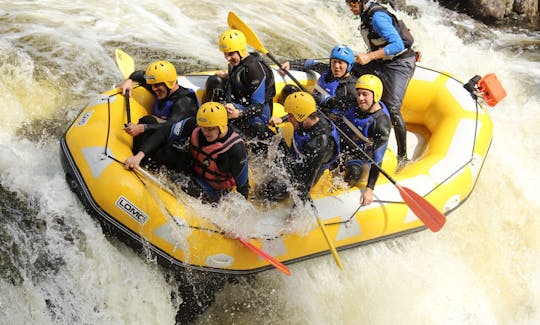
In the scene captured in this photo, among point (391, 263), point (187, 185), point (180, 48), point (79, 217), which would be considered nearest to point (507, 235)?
point (391, 263)

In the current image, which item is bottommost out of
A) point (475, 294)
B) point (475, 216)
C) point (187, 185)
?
point (475, 294)

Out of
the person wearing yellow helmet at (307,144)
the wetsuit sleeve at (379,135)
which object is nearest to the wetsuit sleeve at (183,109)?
the person wearing yellow helmet at (307,144)

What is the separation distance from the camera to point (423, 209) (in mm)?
3982

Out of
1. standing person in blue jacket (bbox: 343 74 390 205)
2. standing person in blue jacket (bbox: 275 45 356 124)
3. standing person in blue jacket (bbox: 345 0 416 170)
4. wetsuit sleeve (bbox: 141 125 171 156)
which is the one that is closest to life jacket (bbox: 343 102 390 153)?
standing person in blue jacket (bbox: 343 74 390 205)

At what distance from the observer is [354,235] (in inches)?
161

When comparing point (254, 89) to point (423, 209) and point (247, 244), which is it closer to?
point (247, 244)

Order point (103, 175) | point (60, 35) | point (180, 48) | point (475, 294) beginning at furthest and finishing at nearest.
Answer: point (180, 48) < point (60, 35) < point (475, 294) < point (103, 175)

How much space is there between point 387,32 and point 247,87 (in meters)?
1.42

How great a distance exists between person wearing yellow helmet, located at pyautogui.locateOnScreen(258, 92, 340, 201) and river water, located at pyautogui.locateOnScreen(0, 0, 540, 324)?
2.61 feet

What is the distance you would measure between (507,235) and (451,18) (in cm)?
572

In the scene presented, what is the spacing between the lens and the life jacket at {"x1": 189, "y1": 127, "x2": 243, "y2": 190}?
3.59 meters

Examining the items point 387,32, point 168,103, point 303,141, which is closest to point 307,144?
point 303,141

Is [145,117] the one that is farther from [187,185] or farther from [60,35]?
[60,35]

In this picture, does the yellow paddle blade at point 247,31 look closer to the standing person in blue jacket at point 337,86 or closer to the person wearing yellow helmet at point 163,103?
the standing person in blue jacket at point 337,86
